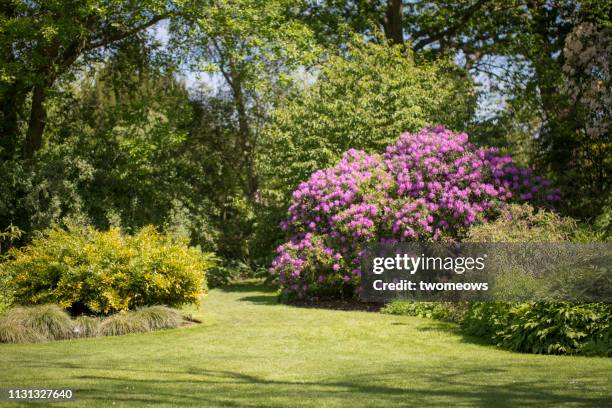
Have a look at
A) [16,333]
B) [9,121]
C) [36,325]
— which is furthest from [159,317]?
[9,121]

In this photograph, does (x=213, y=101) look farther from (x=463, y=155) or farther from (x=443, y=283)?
(x=443, y=283)

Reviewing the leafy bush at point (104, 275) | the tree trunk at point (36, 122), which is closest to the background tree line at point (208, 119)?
the tree trunk at point (36, 122)

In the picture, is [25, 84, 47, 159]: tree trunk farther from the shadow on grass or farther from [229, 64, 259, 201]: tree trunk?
the shadow on grass

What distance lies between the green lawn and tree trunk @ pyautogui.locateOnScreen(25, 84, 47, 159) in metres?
10.1

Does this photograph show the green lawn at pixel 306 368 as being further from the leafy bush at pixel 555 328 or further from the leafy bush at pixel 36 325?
the leafy bush at pixel 36 325

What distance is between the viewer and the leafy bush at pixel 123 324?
11180 mm

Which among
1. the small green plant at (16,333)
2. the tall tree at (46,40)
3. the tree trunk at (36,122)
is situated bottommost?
the small green plant at (16,333)

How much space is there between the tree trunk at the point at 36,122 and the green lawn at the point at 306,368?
397 inches

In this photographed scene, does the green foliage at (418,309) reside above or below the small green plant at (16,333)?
above

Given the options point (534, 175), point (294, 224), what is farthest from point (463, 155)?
point (294, 224)

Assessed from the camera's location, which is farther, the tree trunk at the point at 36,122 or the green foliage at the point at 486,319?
the tree trunk at the point at 36,122

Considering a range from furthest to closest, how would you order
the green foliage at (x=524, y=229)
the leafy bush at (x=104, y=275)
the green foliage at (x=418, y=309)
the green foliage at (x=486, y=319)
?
the green foliage at (x=418, y=309), the leafy bush at (x=104, y=275), the green foliage at (x=524, y=229), the green foliage at (x=486, y=319)

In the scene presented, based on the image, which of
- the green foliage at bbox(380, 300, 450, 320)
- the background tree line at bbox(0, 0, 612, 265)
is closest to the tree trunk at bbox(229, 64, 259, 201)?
the background tree line at bbox(0, 0, 612, 265)

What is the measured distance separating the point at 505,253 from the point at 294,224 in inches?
241
